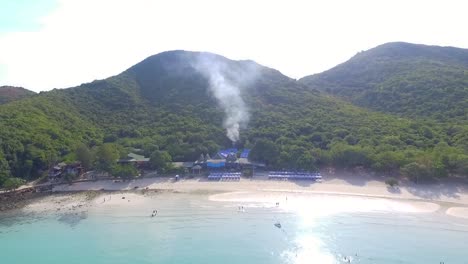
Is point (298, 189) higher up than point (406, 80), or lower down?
lower down

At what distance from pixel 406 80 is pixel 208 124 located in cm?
5686

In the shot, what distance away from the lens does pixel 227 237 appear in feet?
118

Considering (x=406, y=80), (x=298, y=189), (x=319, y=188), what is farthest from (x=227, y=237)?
(x=406, y=80)

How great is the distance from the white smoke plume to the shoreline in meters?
18.4

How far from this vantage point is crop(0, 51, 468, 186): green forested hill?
5469cm

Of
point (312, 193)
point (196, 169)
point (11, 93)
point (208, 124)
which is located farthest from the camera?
point (11, 93)

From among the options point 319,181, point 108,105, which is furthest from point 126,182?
point 108,105

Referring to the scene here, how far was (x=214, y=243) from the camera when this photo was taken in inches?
1371

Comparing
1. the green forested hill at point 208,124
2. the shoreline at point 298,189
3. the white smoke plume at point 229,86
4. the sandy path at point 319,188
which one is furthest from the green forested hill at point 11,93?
the sandy path at point 319,188

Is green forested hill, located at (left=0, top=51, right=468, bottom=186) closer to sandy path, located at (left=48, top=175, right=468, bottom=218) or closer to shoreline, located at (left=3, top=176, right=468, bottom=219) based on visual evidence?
sandy path, located at (left=48, top=175, right=468, bottom=218)

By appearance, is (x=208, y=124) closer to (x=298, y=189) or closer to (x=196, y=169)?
(x=196, y=169)

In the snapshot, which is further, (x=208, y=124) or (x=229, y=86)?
(x=229, y=86)

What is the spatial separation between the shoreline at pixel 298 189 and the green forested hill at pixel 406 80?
3112 cm

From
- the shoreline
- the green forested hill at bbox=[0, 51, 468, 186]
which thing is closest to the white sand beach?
the shoreline
